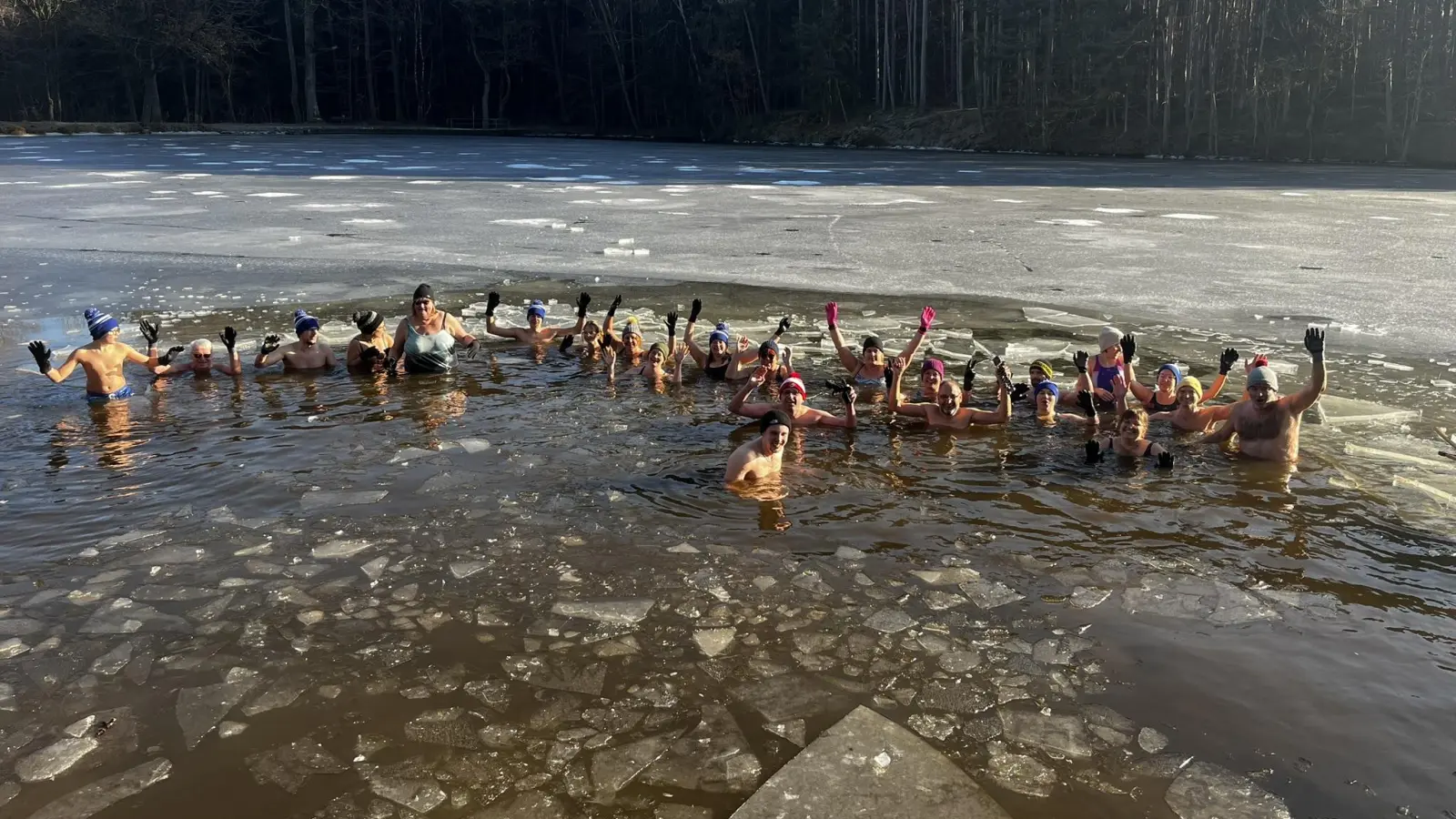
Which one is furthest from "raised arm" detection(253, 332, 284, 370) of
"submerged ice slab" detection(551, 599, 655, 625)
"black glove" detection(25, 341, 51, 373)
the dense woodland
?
the dense woodland

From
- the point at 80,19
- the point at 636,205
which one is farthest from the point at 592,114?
the point at 636,205

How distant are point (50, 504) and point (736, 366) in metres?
4.24

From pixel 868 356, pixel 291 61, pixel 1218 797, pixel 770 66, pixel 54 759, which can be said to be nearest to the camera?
pixel 1218 797

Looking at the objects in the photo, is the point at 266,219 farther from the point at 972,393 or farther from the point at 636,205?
the point at 972,393

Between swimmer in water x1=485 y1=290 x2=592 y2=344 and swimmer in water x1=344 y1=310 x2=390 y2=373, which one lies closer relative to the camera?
swimmer in water x1=344 y1=310 x2=390 y2=373

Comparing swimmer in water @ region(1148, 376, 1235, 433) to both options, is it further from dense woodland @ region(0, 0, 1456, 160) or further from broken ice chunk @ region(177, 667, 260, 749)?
dense woodland @ region(0, 0, 1456, 160)

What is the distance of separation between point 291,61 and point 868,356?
5762cm

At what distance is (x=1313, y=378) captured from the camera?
5.27m

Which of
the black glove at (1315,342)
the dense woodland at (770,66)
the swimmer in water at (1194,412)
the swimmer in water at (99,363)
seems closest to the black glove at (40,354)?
the swimmer in water at (99,363)

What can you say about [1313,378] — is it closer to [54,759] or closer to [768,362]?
[768,362]

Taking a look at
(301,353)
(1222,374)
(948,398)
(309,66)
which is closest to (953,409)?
(948,398)

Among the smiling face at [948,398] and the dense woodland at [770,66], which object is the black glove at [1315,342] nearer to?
the smiling face at [948,398]

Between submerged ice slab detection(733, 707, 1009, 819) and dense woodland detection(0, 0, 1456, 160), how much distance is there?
1252 inches

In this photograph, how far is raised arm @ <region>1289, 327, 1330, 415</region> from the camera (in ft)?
16.7
